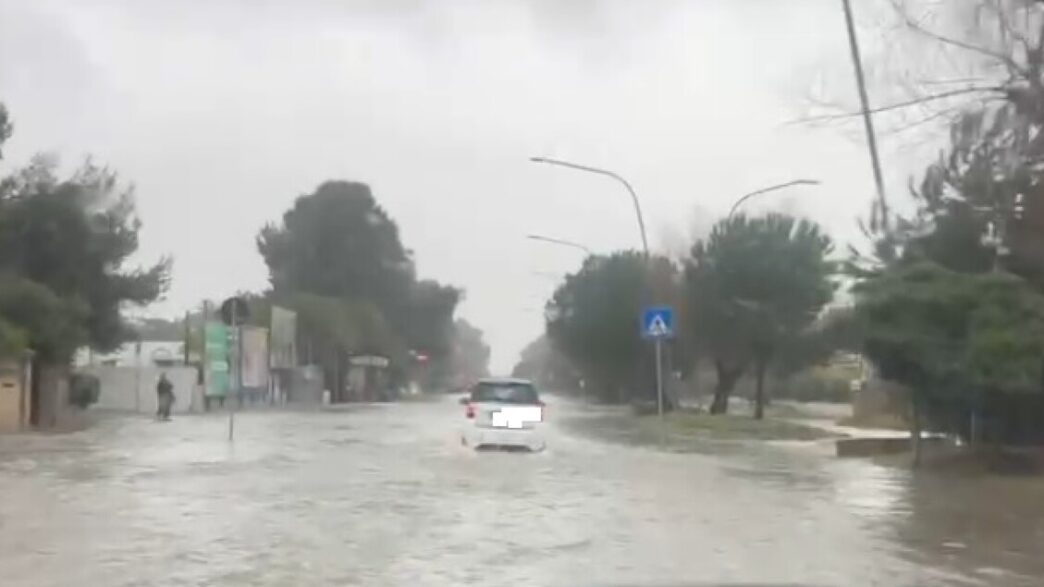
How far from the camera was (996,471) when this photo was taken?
2842 centimetres

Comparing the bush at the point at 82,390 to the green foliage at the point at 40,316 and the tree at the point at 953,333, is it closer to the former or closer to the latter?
the green foliage at the point at 40,316

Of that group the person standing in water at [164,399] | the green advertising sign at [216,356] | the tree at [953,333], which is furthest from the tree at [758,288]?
the tree at [953,333]

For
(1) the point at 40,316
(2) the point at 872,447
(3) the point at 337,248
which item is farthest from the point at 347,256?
(2) the point at 872,447

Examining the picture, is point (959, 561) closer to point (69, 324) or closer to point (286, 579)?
point (286, 579)

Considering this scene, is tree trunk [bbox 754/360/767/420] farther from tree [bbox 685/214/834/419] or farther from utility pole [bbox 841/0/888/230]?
utility pole [bbox 841/0/888/230]

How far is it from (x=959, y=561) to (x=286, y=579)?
633cm

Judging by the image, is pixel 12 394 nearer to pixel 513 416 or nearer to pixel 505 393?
pixel 505 393

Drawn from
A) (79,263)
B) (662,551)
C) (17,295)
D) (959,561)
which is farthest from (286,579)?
(79,263)

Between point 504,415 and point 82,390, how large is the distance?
107 ft

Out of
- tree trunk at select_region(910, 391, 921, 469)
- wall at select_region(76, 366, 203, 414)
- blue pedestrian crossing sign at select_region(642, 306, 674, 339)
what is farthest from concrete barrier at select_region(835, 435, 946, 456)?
wall at select_region(76, 366, 203, 414)

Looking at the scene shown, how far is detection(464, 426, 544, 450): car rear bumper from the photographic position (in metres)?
33.1

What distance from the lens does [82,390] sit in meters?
61.4

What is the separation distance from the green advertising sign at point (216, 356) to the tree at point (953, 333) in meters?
49.5

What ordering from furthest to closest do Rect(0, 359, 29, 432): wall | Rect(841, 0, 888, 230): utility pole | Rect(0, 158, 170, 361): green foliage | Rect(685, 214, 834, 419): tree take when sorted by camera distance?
Rect(685, 214, 834, 419): tree
Rect(0, 158, 170, 361): green foliage
Rect(0, 359, 29, 432): wall
Rect(841, 0, 888, 230): utility pole
